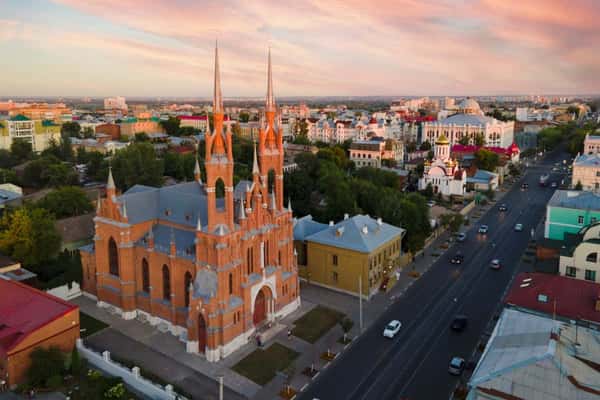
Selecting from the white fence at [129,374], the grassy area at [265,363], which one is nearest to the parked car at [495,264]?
the grassy area at [265,363]

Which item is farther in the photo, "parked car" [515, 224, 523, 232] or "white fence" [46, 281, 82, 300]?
"parked car" [515, 224, 523, 232]

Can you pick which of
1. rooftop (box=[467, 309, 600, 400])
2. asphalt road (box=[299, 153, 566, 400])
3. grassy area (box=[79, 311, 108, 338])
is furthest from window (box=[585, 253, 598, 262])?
grassy area (box=[79, 311, 108, 338])

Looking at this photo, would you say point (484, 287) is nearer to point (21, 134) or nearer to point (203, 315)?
point (203, 315)

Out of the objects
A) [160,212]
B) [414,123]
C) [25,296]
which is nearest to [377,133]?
[414,123]

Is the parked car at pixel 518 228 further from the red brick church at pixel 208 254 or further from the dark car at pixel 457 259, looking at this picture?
the red brick church at pixel 208 254

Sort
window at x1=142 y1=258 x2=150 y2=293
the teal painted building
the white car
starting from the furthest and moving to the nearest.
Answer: the teal painted building
window at x1=142 y1=258 x2=150 y2=293
the white car

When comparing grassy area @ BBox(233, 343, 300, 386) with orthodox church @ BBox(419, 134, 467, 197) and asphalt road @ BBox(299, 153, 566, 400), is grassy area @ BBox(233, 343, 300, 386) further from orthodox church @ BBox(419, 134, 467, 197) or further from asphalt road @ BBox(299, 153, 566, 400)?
orthodox church @ BBox(419, 134, 467, 197)
